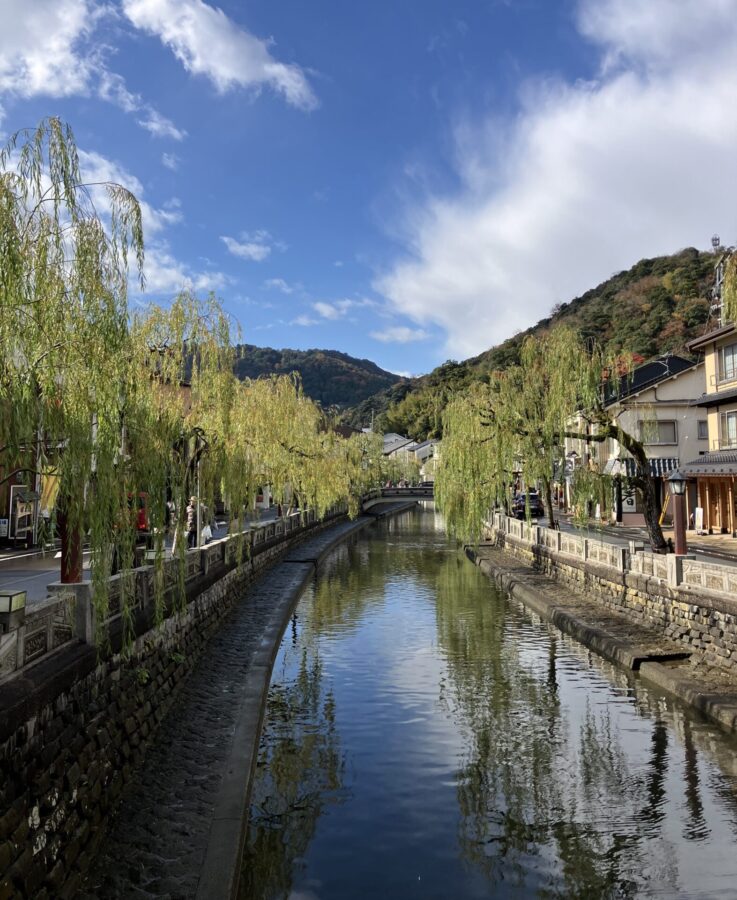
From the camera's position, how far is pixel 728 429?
1197 inches

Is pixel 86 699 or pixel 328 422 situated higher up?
pixel 328 422

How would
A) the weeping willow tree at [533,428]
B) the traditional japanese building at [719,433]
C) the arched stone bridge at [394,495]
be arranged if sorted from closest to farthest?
1. the weeping willow tree at [533,428]
2. the traditional japanese building at [719,433]
3. the arched stone bridge at [394,495]

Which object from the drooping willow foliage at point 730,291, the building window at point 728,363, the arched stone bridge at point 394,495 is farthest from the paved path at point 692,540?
the arched stone bridge at point 394,495

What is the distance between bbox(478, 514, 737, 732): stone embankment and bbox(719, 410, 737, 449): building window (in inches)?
449

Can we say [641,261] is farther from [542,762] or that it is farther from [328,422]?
[542,762]

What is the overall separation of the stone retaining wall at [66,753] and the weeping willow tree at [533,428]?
41.9 ft

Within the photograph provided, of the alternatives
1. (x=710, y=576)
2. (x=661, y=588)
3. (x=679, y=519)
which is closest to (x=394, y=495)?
(x=679, y=519)

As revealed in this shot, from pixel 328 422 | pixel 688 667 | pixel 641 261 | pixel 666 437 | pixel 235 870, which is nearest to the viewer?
pixel 235 870

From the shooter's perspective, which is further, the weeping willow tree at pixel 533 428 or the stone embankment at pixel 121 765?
the weeping willow tree at pixel 533 428

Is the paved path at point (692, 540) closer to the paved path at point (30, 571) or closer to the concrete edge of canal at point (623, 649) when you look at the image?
the concrete edge of canal at point (623, 649)

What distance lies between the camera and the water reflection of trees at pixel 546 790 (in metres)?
7.31

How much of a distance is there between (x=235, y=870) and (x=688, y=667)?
392 inches

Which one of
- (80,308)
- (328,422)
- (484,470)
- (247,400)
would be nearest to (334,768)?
(80,308)

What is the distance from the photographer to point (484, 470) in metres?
25.3
